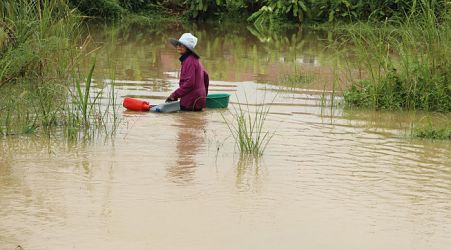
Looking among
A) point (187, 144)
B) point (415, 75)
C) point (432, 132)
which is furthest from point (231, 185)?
point (415, 75)

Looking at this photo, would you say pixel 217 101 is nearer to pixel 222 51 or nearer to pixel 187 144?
pixel 187 144

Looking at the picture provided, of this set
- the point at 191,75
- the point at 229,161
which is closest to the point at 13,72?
the point at 191,75

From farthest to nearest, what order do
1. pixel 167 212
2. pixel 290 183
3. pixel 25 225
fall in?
pixel 290 183
pixel 167 212
pixel 25 225

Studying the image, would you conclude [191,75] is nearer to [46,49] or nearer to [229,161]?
[46,49]

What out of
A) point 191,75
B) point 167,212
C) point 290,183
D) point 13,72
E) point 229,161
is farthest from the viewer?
point 191,75

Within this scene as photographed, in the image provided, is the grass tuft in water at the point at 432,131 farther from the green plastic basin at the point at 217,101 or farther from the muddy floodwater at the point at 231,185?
the green plastic basin at the point at 217,101

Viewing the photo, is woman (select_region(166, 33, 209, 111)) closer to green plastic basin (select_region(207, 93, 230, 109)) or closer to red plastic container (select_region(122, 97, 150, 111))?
green plastic basin (select_region(207, 93, 230, 109))

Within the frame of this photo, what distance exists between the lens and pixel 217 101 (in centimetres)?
1030

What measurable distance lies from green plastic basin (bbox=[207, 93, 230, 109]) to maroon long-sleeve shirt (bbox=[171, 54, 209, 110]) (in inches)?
5.6

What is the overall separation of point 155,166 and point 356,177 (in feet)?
5.21

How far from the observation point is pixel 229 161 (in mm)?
7594

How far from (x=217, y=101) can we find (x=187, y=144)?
2.09 meters

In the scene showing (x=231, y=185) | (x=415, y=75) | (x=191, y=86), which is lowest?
(x=231, y=185)

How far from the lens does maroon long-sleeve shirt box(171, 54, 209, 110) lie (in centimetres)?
999
